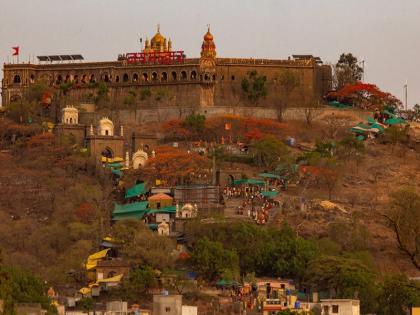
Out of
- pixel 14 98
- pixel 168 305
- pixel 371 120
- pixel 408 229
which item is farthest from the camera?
pixel 14 98

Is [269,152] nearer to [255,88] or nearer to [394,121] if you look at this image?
[255,88]

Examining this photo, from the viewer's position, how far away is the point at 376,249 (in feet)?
219

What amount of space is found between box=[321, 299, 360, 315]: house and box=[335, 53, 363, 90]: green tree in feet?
124

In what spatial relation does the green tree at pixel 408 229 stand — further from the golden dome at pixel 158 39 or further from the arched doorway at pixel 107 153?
the golden dome at pixel 158 39

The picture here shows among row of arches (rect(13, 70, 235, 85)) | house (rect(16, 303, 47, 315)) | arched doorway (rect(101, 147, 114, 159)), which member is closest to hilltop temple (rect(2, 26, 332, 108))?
row of arches (rect(13, 70, 235, 85))

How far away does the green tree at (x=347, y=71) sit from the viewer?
90.7m

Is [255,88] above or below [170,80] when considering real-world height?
below

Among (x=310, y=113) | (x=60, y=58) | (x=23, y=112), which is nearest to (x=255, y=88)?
(x=310, y=113)

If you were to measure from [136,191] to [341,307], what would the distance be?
856 inches

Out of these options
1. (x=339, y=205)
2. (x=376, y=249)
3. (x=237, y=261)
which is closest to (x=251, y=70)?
(x=339, y=205)

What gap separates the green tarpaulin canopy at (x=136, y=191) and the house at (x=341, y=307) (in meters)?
20.7

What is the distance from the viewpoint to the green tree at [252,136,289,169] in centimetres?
7725

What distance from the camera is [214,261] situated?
197ft

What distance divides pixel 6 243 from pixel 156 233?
21.5 ft
